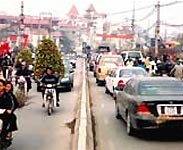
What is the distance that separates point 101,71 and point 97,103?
33.4ft

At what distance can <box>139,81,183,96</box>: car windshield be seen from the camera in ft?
43.6

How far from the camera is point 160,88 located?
1353cm

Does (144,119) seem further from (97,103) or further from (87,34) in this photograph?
(87,34)

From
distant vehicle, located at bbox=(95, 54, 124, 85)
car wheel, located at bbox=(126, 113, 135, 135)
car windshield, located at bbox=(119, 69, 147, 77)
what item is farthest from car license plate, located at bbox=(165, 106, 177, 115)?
distant vehicle, located at bbox=(95, 54, 124, 85)

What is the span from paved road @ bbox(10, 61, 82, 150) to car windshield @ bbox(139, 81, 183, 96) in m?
2.05

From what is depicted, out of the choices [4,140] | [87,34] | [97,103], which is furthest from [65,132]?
[87,34]

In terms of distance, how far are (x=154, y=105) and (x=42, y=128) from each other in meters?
3.59

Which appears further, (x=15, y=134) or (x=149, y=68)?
(x=149, y=68)

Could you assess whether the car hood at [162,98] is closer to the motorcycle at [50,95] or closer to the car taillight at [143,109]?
the car taillight at [143,109]

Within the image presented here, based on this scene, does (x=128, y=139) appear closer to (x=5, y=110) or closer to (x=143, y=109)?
(x=143, y=109)

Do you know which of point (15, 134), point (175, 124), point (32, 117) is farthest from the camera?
point (32, 117)

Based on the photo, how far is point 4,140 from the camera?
10773mm

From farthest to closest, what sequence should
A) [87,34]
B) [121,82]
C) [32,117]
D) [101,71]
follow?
[87,34] < [101,71] < [121,82] < [32,117]

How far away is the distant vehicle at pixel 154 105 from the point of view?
12.5m
